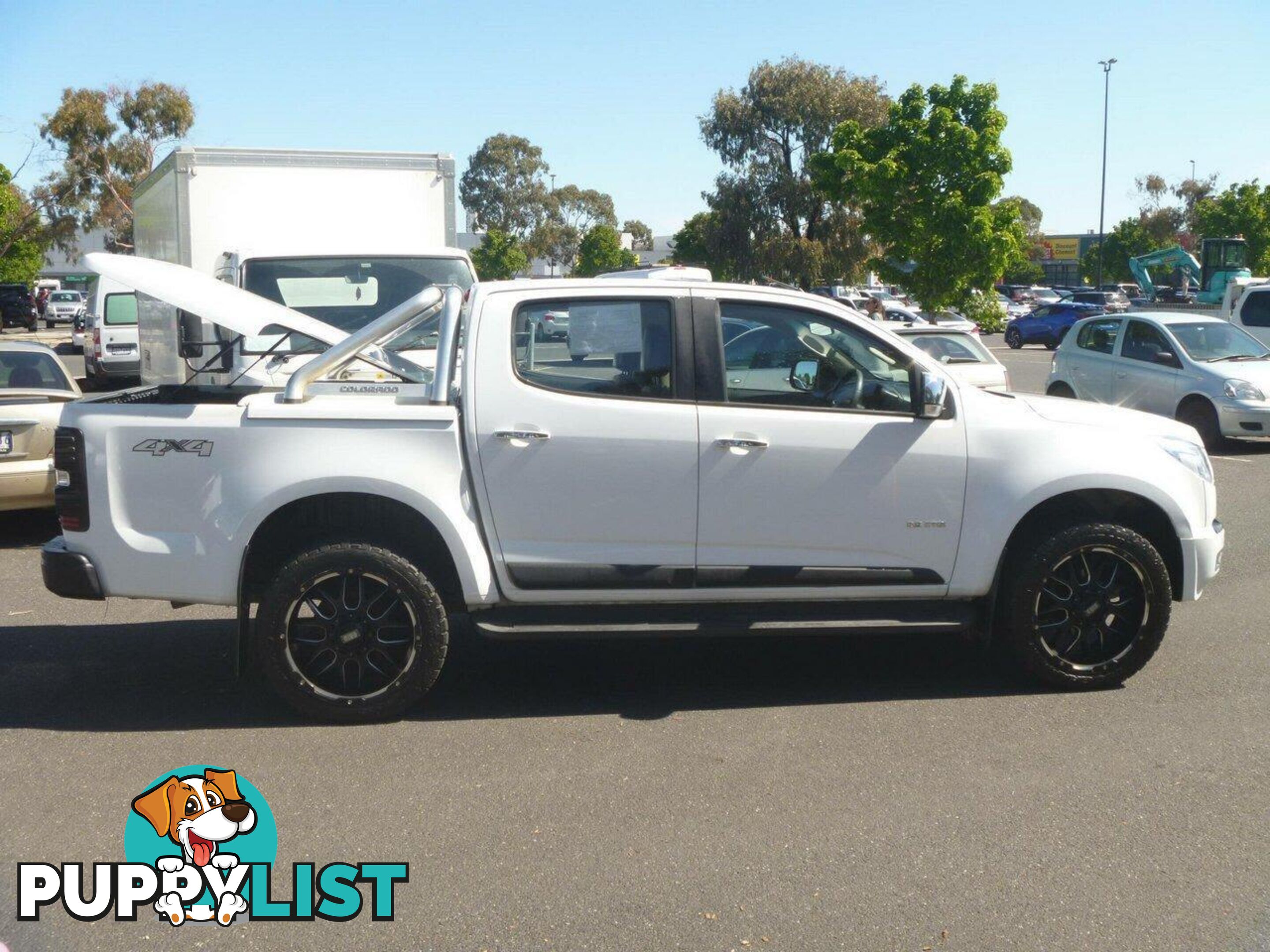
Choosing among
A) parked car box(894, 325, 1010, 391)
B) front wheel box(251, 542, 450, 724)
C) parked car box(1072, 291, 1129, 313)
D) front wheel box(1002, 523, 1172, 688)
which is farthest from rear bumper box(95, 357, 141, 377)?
parked car box(1072, 291, 1129, 313)

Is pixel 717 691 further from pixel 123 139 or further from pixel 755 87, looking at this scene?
pixel 123 139

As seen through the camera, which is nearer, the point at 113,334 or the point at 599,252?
the point at 113,334

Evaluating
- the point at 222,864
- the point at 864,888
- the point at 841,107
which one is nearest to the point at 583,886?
the point at 864,888

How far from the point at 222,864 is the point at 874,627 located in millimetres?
2857

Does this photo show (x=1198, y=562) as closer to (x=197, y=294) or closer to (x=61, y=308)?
(x=197, y=294)

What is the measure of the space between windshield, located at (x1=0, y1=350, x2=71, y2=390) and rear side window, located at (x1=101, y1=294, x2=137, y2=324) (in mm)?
15066

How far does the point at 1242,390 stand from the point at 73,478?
1283 cm

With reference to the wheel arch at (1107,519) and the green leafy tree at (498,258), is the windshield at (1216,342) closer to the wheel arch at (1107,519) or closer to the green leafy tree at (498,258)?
the wheel arch at (1107,519)

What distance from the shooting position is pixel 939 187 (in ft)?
80.7

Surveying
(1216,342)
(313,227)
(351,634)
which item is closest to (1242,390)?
(1216,342)

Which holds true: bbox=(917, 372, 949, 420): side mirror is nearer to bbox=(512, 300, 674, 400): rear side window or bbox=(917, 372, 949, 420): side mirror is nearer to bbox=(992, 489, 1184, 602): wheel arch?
bbox=(992, 489, 1184, 602): wheel arch

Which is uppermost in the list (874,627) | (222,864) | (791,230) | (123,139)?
(123,139)

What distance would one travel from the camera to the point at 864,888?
4.03 m

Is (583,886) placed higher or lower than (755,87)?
lower
